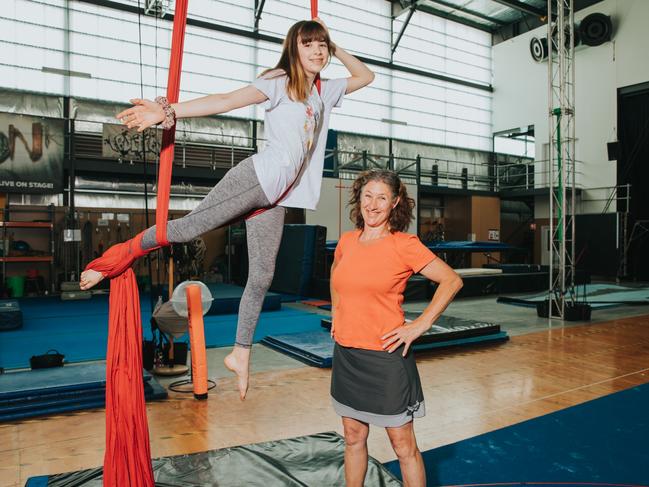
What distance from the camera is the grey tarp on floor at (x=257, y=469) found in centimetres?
217

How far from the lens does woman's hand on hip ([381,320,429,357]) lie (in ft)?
5.49

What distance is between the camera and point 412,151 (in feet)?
50.9

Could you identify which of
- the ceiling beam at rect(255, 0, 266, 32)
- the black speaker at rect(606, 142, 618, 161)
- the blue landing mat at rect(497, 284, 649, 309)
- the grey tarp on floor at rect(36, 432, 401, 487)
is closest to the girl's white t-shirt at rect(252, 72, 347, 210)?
the grey tarp on floor at rect(36, 432, 401, 487)

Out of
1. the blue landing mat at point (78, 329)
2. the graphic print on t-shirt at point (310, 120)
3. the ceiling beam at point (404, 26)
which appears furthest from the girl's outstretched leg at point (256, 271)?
the ceiling beam at point (404, 26)

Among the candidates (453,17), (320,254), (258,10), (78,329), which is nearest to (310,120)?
(78,329)

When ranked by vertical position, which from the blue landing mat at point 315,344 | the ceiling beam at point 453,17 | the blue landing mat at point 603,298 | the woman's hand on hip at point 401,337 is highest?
the ceiling beam at point 453,17

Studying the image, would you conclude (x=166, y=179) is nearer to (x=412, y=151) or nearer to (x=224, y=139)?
(x=224, y=139)

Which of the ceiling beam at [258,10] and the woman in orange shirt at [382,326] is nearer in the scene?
the woman in orange shirt at [382,326]

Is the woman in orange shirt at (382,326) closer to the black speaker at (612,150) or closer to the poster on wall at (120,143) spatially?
the poster on wall at (120,143)

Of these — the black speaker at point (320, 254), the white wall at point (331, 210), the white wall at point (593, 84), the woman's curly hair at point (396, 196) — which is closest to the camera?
the woman's curly hair at point (396, 196)

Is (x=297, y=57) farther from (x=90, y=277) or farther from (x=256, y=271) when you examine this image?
(x=90, y=277)

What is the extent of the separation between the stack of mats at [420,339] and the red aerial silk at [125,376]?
2727 millimetres

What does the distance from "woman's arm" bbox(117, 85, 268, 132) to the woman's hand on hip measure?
0.90 m

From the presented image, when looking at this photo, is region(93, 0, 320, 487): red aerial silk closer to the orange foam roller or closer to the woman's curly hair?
the woman's curly hair
